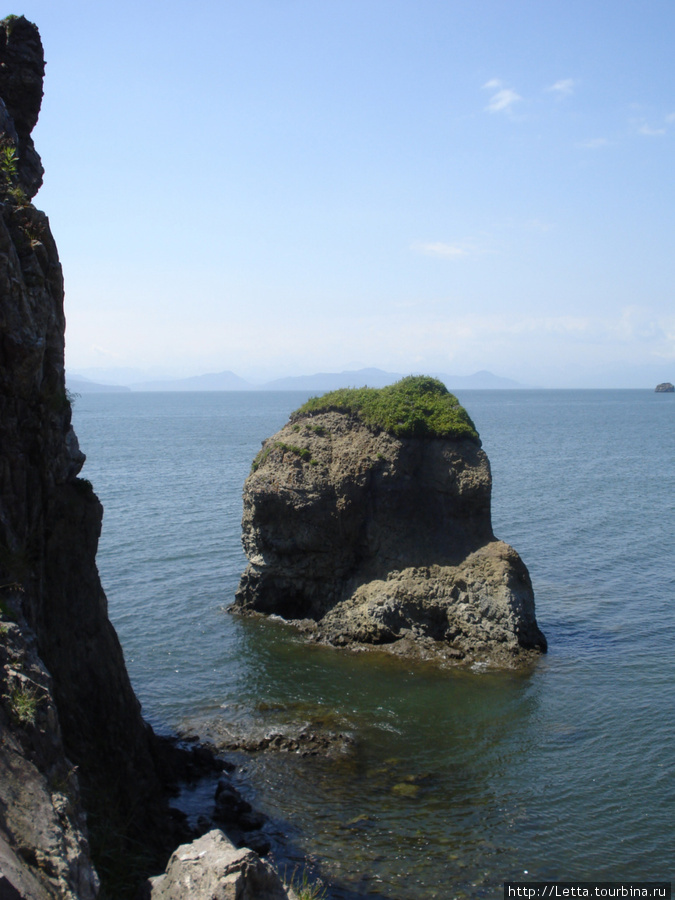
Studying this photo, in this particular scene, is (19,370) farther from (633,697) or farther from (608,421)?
(608,421)

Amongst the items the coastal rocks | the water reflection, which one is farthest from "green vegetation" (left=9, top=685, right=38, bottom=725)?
the water reflection

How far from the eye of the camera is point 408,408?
1407 inches

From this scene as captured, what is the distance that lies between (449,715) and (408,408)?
47.8 feet

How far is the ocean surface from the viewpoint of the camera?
60.7 feet

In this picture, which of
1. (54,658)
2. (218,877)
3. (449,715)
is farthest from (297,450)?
(218,877)

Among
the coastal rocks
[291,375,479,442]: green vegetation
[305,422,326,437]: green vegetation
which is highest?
[291,375,479,442]: green vegetation

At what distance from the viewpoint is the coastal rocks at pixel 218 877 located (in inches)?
390

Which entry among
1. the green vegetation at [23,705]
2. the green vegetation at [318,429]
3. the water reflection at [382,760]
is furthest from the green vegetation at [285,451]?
the green vegetation at [23,705]

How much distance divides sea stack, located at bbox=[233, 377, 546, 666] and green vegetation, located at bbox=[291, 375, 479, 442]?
6 cm

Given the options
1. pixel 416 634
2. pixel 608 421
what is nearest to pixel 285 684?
pixel 416 634

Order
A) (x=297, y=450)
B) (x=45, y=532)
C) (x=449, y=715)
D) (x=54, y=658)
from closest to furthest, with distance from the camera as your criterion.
Answer: (x=54, y=658) → (x=45, y=532) → (x=449, y=715) → (x=297, y=450)

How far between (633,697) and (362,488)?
13795 mm

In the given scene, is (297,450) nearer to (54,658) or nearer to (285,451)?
(285,451)

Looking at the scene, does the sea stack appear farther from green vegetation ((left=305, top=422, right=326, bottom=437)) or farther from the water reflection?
the water reflection
